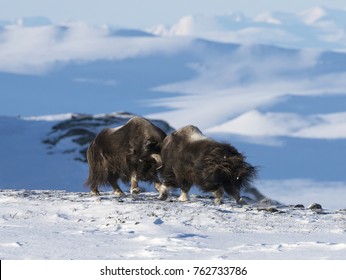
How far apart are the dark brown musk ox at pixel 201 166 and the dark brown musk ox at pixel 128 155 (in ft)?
1.51

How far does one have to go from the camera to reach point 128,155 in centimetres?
1958

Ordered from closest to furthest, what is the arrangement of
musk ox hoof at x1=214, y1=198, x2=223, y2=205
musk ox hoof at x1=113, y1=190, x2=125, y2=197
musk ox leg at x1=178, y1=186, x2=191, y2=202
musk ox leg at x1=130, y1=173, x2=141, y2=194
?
1. musk ox hoof at x1=214, y1=198, x2=223, y2=205
2. musk ox leg at x1=178, y1=186, x2=191, y2=202
3. musk ox leg at x1=130, y1=173, x2=141, y2=194
4. musk ox hoof at x1=113, y1=190, x2=125, y2=197

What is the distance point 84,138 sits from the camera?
50.5m

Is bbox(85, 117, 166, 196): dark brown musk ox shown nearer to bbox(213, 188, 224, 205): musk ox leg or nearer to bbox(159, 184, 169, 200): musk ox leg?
bbox(159, 184, 169, 200): musk ox leg

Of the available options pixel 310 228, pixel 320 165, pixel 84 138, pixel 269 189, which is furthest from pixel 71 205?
pixel 320 165

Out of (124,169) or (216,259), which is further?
(124,169)

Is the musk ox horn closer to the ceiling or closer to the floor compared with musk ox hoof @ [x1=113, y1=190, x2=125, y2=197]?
closer to the ceiling

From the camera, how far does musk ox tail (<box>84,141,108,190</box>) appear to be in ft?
66.6

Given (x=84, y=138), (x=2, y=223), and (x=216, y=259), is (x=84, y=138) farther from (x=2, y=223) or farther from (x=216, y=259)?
(x=216, y=259)

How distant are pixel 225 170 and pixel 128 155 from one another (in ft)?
8.19

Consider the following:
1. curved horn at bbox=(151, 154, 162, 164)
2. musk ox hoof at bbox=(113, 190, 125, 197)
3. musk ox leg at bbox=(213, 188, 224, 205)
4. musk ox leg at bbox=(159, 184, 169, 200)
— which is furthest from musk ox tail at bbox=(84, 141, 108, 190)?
musk ox leg at bbox=(213, 188, 224, 205)

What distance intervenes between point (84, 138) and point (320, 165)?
43.7 meters

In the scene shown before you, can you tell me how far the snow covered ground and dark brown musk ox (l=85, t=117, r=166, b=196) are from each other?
604mm

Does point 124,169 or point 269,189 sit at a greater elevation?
point 124,169
